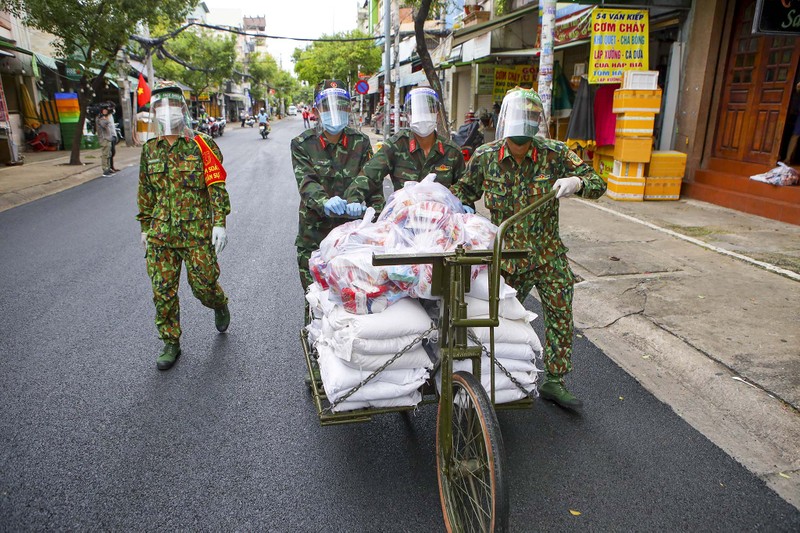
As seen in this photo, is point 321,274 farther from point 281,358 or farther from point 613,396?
point 613,396

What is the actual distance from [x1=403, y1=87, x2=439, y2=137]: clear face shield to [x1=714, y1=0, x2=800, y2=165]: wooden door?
23.3 feet

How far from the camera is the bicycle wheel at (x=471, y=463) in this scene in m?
1.91

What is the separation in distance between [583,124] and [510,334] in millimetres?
9115

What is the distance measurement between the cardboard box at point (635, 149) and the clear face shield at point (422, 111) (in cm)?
668

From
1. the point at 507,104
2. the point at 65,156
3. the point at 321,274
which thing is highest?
the point at 507,104

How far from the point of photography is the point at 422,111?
3422 mm

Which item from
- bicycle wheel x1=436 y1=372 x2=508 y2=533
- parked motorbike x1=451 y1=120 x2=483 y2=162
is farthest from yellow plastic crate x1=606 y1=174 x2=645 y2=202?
bicycle wheel x1=436 y1=372 x2=508 y2=533

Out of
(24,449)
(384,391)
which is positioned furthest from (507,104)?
(24,449)

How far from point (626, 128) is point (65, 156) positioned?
17.6 meters

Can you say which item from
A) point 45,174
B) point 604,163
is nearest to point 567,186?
point 604,163

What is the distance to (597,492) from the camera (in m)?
2.60

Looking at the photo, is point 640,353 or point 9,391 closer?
point 9,391

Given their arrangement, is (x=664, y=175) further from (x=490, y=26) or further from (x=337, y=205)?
(x=337, y=205)

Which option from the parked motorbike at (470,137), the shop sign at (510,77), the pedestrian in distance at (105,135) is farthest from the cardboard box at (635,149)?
the pedestrian in distance at (105,135)
